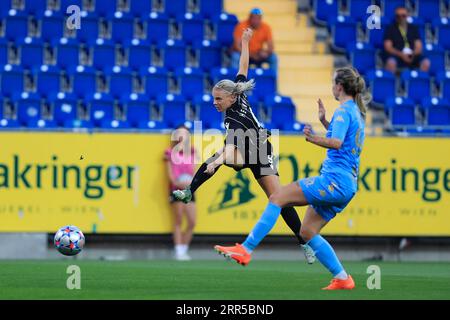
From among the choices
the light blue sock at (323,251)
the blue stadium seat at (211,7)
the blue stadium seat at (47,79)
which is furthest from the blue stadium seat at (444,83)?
the light blue sock at (323,251)

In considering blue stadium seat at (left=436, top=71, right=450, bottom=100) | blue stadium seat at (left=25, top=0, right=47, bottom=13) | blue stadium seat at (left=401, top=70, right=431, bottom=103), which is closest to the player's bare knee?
blue stadium seat at (left=401, top=70, right=431, bottom=103)

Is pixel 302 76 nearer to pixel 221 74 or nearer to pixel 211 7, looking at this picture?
pixel 221 74

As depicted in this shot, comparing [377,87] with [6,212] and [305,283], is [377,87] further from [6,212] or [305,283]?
[305,283]

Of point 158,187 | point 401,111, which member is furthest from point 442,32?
point 158,187

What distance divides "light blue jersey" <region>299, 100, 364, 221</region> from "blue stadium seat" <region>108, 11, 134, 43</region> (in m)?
10.7

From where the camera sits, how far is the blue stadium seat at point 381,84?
64.3 feet

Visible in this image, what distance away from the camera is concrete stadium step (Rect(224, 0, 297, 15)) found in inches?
836

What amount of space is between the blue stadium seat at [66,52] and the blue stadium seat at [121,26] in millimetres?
850

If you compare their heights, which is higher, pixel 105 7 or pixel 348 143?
pixel 105 7

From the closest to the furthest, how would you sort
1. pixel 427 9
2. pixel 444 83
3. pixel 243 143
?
pixel 243 143
pixel 444 83
pixel 427 9

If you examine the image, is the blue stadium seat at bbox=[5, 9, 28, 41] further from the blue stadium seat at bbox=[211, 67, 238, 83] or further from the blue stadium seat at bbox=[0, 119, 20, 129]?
the blue stadium seat at bbox=[211, 67, 238, 83]

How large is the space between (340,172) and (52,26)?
439 inches

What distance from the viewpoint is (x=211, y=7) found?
2075 centimetres
